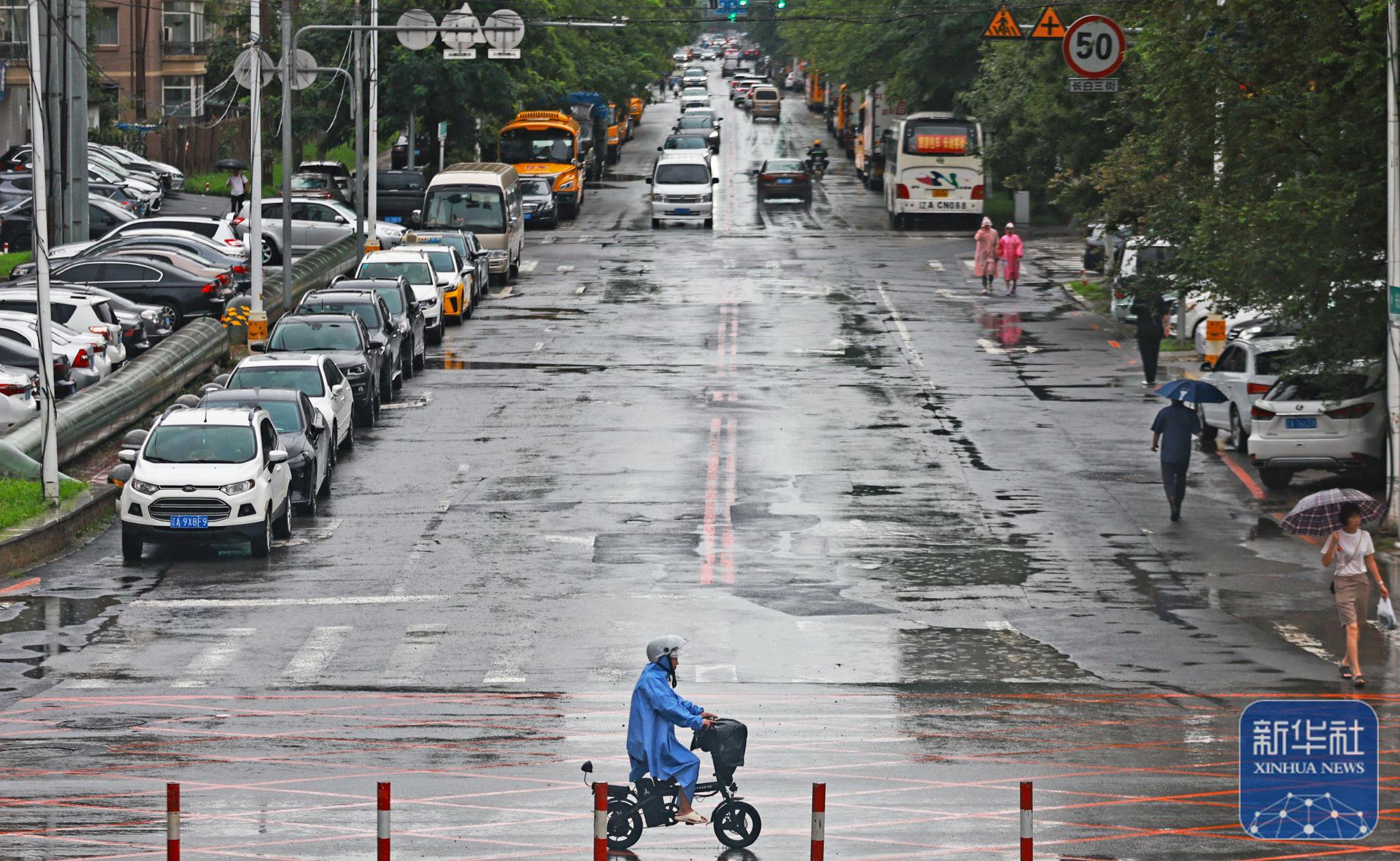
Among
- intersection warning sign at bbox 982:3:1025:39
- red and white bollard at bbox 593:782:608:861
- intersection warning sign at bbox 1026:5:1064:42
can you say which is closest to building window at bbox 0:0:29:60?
intersection warning sign at bbox 1026:5:1064:42

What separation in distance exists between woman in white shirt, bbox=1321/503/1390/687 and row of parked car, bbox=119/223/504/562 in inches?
464

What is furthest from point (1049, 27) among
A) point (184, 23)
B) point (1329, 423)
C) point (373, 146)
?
point (184, 23)

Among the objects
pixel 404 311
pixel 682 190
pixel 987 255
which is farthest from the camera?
pixel 682 190

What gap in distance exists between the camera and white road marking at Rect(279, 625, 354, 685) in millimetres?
17672

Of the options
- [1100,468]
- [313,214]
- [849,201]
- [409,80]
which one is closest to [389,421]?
[1100,468]

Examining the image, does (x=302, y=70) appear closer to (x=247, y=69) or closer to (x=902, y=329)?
(x=247, y=69)

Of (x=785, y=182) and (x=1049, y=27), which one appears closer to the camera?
(x=1049, y=27)

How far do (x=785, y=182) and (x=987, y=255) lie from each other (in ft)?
81.3

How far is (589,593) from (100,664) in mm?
5193

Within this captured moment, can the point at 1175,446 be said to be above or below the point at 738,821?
above

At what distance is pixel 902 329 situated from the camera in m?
42.7

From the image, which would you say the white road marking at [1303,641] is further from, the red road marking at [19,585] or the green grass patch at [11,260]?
the green grass patch at [11,260]

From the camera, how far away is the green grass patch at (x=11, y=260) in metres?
47.0

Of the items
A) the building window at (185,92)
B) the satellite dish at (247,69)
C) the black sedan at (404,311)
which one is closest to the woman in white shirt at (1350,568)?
the black sedan at (404,311)
